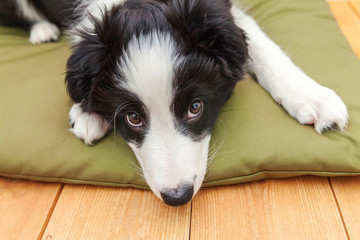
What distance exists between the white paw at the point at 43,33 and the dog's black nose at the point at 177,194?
79.7 inches

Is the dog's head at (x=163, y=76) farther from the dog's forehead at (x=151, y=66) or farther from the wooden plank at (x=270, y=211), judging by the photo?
the wooden plank at (x=270, y=211)

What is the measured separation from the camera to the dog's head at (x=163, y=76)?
1.66m

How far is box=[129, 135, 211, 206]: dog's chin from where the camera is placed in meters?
1.66

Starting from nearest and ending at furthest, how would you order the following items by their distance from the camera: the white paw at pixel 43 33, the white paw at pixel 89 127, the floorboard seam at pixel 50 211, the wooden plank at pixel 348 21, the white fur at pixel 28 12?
1. the floorboard seam at pixel 50 211
2. the white paw at pixel 89 127
3. the wooden plank at pixel 348 21
4. the white paw at pixel 43 33
5. the white fur at pixel 28 12

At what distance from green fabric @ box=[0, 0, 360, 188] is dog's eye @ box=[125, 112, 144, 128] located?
0.93ft

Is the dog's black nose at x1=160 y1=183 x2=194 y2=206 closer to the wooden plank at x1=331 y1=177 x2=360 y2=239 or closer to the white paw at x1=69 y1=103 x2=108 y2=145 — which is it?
the white paw at x1=69 y1=103 x2=108 y2=145

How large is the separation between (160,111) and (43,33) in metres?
1.86

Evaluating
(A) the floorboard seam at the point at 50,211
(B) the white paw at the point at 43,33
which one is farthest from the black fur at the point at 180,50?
(B) the white paw at the point at 43,33

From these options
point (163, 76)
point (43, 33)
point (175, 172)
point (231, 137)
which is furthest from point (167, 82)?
point (43, 33)

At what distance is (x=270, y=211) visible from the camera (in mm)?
1854

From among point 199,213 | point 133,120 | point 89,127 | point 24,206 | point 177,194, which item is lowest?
point 24,206

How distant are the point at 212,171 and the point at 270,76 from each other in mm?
706

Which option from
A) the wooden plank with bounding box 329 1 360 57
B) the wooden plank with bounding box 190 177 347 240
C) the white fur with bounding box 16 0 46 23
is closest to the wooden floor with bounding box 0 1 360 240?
the wooden plank with bounding box 190 177 347 240

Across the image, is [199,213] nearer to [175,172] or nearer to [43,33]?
[175,172]
